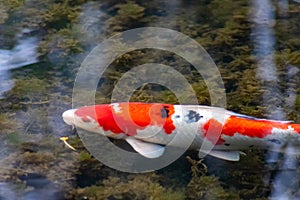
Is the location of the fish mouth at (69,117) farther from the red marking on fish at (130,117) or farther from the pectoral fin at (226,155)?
the pectoral fin at (226,155)

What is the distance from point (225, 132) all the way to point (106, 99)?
0.52 m

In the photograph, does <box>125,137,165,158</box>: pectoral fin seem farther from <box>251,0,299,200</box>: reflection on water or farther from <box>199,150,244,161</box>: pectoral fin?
<box>251,0,299,200</box>: reflection on water

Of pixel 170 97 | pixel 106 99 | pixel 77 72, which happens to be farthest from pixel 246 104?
pixel 77 72

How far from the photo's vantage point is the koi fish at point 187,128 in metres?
2.09

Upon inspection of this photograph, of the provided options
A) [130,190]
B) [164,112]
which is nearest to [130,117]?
[164,112]

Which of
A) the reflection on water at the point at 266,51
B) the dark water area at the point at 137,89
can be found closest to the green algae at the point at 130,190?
the dark water area at the point at 137,89

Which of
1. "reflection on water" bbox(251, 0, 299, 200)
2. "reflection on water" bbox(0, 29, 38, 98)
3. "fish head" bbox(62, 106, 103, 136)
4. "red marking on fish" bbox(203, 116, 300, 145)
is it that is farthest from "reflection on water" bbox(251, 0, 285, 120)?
"reflection on water" bbox(0, 29, 38, 98)

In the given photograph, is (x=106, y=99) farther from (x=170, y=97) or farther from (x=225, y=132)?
(x=225, y=132)

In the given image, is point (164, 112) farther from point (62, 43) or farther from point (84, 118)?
point (62, 43)

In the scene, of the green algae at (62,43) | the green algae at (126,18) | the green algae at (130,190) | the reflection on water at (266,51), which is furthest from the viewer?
the green algae at (126,18)

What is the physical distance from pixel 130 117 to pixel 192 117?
0.64 ft

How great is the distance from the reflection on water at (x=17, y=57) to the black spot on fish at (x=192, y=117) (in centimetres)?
73

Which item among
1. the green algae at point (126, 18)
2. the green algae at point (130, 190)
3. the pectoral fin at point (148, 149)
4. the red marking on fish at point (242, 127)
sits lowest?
the green algae at point (130, 190)

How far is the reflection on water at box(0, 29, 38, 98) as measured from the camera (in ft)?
8.27
